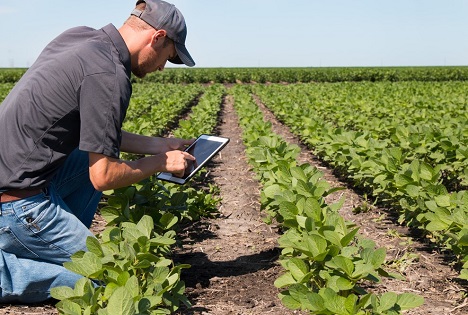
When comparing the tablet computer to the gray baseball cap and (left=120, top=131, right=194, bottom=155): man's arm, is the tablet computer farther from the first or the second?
the gray baseball cap

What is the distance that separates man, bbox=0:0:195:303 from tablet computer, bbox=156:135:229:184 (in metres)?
0.17

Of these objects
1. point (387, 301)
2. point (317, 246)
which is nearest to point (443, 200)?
point (317, 246)

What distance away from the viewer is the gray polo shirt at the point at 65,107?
2803 mm

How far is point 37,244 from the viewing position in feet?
10.3

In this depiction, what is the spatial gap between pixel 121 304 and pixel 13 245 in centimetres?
130

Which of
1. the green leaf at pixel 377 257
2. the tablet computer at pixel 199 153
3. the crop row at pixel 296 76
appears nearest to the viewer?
the green leaf at pixel 377 257

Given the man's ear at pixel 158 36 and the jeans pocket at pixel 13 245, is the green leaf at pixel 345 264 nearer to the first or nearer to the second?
the man's ear at pixel 158 36

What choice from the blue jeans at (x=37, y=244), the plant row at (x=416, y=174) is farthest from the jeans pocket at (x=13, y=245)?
the plant row at (x=416, y=174)

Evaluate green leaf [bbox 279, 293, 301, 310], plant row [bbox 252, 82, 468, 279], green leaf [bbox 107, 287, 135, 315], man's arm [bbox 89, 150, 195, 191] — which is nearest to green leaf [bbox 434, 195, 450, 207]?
plant row [bbox 252, 82, 468, 279]

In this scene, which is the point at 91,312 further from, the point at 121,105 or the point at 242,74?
the point at 242,74

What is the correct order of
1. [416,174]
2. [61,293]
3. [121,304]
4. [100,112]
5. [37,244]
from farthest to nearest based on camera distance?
[416,174] → [37,244] → [100,112] → [61,293] → [121,304]

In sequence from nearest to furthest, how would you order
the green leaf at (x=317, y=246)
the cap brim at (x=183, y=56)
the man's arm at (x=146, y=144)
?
the green leaf at (x=317, y=246) < the cap brim at (x=183, y=56) < the man's arm at (x=146, y=144)

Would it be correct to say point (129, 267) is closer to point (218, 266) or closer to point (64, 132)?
point (64, 132)

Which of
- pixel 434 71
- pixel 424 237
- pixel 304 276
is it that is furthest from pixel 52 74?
pixel 434 71
